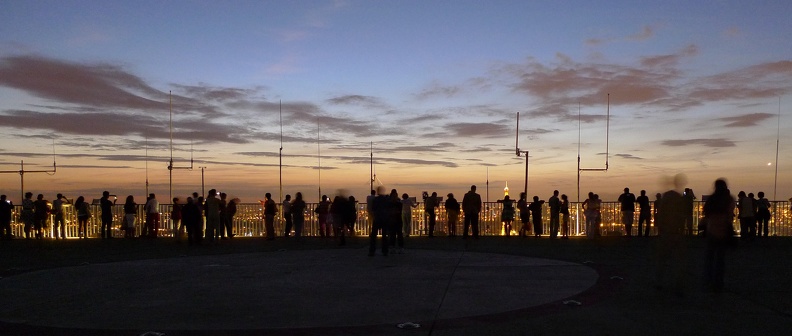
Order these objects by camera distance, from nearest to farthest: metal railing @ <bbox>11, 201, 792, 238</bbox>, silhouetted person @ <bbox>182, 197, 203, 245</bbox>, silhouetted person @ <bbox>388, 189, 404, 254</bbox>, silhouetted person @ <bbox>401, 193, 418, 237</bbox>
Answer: silhouetted person @ <bbox>388, 189, 404, 254</bbox>, silhouetted person @ <bbox>182, 197, 203, 245</bbox>, silhouetted person @ <bbox>401, 193, 418, 237</bbox>, metal railing @ <bbox>11, 201, 792, 238</bbox>

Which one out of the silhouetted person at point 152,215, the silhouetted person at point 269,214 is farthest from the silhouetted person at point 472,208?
the silhouetted person at point 152,215

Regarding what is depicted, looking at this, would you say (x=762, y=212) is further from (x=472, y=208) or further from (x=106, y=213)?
(x=106, y=213)

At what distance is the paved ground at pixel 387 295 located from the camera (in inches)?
302

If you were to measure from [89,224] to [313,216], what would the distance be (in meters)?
7.98

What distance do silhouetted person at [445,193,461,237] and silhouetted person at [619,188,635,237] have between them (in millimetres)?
5255

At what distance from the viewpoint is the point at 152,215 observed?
23.2 metres

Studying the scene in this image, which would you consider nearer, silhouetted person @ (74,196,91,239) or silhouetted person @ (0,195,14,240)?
silhouetted person @ (0,195,14,240)

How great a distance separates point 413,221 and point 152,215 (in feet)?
28.7

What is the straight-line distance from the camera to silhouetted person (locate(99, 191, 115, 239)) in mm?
23031

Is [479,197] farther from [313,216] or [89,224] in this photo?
[89,224]

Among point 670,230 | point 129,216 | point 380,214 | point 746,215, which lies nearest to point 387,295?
point 670,230

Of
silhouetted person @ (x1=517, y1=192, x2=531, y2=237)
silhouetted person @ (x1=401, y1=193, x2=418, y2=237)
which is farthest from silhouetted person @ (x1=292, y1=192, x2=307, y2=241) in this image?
silhouetted person @ (x1=517, y1=192, x2=531, y2=237)

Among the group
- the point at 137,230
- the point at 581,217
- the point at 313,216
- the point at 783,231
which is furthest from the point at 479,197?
the point at 137,230

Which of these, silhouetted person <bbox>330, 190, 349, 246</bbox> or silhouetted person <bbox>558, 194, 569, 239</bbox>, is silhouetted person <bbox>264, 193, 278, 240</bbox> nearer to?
silhouetted person <bbox>330, 190, 349, 246</bbox>
